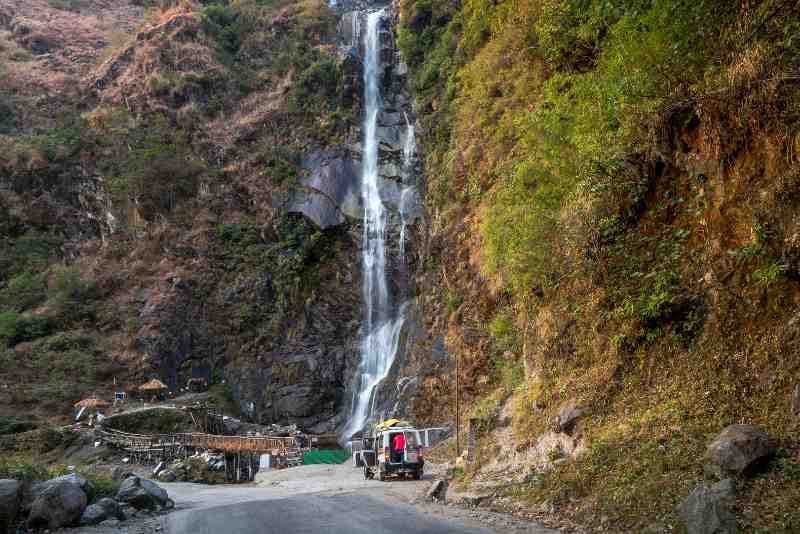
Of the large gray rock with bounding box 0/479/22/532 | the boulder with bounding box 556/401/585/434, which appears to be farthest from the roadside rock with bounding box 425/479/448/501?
the large gray rock with bounding box 0/479/22/532

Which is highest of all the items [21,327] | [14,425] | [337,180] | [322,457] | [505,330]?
[337,180]

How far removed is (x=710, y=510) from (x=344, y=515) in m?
6.08

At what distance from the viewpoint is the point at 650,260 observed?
9.72 meters

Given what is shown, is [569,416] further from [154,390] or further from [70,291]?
[70,291]

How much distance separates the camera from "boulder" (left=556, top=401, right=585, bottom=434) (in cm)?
977

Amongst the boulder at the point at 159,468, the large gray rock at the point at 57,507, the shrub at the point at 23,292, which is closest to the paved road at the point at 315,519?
the large gray rock at the point at 57,507

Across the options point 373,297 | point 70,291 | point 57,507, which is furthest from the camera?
point 70,291

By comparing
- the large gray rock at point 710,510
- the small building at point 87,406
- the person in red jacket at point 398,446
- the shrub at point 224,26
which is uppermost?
the shrub at point 224,26

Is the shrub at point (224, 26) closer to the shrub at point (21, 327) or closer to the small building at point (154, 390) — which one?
the shrub at point (21, 327)

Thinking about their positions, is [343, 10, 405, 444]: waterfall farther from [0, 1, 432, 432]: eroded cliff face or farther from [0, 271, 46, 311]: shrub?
[0, 271, 46, 311]: shrub

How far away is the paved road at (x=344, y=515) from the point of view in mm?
8438

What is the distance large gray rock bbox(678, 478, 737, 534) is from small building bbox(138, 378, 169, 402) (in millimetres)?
28455

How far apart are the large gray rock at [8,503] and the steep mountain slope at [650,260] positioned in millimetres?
8418

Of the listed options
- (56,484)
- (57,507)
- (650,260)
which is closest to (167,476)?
(56,484)
